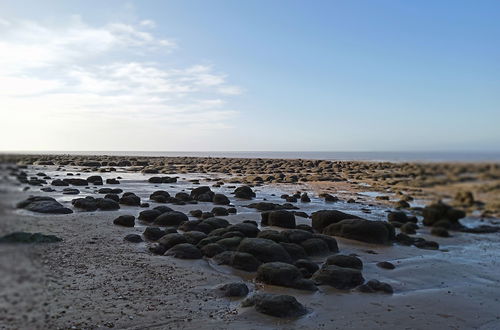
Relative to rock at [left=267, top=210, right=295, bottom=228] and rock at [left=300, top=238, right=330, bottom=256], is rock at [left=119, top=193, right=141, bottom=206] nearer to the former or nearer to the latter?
rock at [left=267, top=210, right=295, bottom=228]

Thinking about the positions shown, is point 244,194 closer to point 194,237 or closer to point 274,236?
point 194,237

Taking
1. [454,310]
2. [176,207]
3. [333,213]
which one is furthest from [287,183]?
[454,310]

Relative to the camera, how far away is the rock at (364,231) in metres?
16.4

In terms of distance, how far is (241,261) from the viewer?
12281 mm

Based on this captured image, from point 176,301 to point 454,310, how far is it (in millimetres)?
6373

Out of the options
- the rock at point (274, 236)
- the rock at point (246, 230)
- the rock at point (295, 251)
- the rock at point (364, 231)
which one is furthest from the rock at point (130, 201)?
the rock at point (295, 251)

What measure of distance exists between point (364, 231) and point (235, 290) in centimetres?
826

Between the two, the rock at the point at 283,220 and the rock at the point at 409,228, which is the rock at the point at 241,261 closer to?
the rock at the point at 283,220

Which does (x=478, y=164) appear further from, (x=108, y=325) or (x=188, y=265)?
(x=188, y=265)

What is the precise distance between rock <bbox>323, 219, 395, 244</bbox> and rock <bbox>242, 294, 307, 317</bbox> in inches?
319

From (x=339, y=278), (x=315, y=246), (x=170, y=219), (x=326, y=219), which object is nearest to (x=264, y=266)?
(x=339, y=278)

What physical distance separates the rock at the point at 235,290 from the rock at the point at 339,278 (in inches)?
83.6

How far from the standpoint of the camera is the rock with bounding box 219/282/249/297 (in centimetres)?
998

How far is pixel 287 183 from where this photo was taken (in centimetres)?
4519
